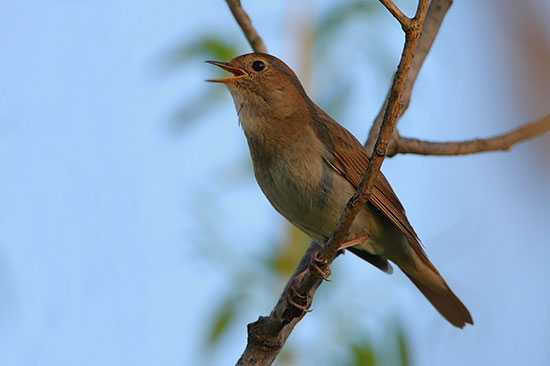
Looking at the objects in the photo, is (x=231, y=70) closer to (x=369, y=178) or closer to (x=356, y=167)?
(x=356, y=167)

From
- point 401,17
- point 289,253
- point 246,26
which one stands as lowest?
point 289,253

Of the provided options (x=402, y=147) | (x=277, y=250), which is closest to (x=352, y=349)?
(x=277, y=250)

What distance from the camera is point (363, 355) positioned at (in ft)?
15.2

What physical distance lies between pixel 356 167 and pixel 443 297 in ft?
3.95

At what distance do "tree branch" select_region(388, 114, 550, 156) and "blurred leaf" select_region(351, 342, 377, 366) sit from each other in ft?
3.64

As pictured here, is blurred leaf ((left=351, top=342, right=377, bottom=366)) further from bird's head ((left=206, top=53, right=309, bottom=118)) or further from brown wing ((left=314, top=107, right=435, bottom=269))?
bird's head ((left=206, top=53, right=309, bottom=118))

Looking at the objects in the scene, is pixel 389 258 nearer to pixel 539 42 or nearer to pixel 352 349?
pixel 352 349

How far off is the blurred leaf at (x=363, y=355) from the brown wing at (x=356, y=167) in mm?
832

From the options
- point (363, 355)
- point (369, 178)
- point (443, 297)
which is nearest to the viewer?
point (369, 178)

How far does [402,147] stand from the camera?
5180 millimetres

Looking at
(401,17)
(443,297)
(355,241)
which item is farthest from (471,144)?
(401,17)

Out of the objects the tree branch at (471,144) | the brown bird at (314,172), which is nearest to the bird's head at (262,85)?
the brown bird at (314,172)

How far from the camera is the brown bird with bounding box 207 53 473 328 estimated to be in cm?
504

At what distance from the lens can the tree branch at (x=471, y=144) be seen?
5031 millimetres
